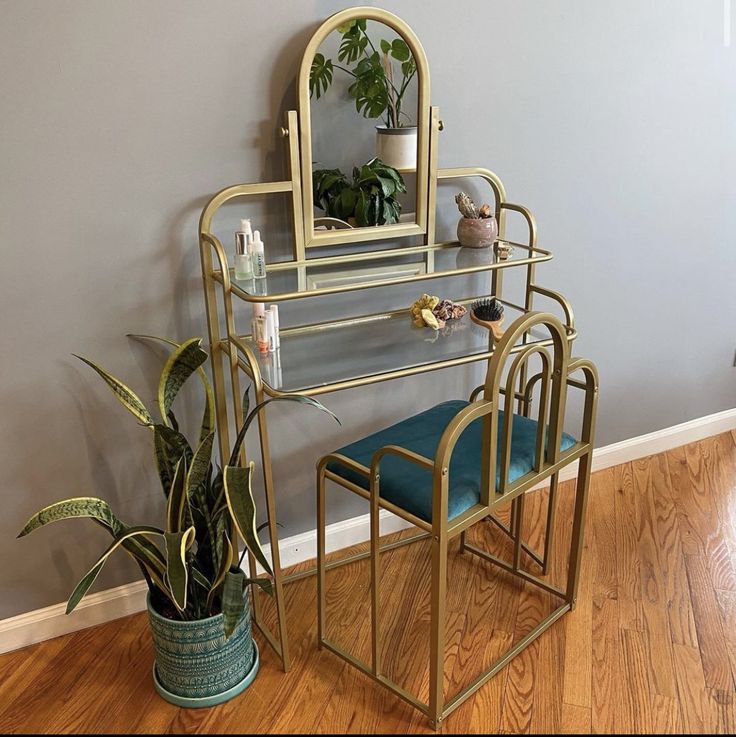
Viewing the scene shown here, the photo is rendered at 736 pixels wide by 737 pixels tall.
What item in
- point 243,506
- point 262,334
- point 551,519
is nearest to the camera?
point 243,506

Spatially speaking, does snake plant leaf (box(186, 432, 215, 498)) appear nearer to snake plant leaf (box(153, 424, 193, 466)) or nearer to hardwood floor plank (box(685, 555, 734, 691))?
snake plant leaf (box(153, 424, 193, 466))

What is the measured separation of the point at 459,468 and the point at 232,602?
0.57 meters

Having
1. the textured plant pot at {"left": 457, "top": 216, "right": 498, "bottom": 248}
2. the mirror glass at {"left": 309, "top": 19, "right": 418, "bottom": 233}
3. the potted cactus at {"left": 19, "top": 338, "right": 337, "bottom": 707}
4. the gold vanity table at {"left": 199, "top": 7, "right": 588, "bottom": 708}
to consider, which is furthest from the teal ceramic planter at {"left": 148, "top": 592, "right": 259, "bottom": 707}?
the textured plant pot at {"left": 457, "top": 216, "right": 498, "bottom": 248}

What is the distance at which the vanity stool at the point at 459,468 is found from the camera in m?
1.49

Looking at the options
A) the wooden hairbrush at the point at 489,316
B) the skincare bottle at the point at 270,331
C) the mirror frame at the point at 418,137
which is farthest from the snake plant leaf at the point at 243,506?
the wooden hairbrush at the point at 489,316

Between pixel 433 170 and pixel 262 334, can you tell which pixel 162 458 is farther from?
pixel 433 170

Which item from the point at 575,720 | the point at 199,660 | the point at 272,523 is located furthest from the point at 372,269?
the point at 575,720

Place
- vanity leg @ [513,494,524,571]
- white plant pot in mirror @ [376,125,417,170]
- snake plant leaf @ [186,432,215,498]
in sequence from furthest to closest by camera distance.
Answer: vanity leg @ [513,494,524,571]
white plant pot in mirror @ [376,125,417,170]
snake plant leaf @ [186,432,215,498]

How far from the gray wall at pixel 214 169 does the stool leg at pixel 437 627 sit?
667 mm

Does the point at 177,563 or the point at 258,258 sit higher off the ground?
the point at 258,258

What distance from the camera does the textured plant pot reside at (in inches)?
76.2

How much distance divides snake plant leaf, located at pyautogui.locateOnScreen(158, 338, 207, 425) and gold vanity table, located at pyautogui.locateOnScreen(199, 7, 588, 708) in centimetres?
9

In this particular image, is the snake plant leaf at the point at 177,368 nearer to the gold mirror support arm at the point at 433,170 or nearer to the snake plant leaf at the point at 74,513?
the snake plant leaf at the point at 74,513

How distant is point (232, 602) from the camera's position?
63.7 inches
